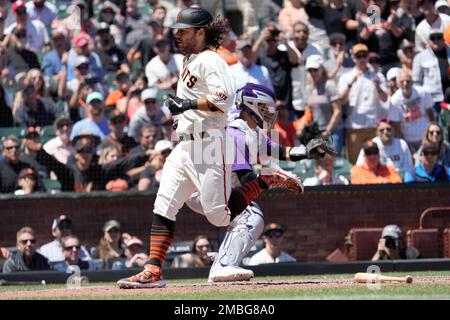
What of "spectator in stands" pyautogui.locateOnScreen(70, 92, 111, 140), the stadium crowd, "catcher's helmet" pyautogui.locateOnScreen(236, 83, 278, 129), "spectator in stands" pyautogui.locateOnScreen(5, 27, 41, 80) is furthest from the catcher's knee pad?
"spectator in stands" pyautogui.locateOnScreen(5, 27, 41, 80)

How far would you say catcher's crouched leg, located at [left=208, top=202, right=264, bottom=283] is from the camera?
9.56 metres

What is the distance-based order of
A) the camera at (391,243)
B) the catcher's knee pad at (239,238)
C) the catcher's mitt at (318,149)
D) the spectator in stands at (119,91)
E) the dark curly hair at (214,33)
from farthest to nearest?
the spectator in stands at (119,91), the camera at (391,243), the catcher's knee pad at (239,238), the catcher's mitt at (318,149), the dark curly hair at (214,33)

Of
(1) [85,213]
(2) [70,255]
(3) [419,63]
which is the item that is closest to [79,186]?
(1) [85,213]

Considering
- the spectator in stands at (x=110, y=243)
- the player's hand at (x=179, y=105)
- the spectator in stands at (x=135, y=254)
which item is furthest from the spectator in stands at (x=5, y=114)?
the player's hand at (x=179, y=105)

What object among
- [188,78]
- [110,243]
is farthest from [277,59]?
[188,78]

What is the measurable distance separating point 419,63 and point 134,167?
4.30m

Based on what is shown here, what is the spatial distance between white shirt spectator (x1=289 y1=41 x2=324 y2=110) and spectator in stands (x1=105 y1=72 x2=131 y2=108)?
2416 millimetres

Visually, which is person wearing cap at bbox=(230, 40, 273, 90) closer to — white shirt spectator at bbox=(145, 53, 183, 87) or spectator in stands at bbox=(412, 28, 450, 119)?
white shirt spectator at bbox=(145, 53, 183, 87)

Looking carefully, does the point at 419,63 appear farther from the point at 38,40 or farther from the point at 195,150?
the point at 195,150

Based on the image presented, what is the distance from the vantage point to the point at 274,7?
17.5 m

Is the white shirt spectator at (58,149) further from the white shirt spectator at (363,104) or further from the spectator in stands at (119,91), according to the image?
the white shirt spectator at (363,104)

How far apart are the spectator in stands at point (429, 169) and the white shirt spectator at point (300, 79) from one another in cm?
209

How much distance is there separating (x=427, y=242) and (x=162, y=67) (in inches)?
203

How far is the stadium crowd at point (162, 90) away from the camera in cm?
1428
